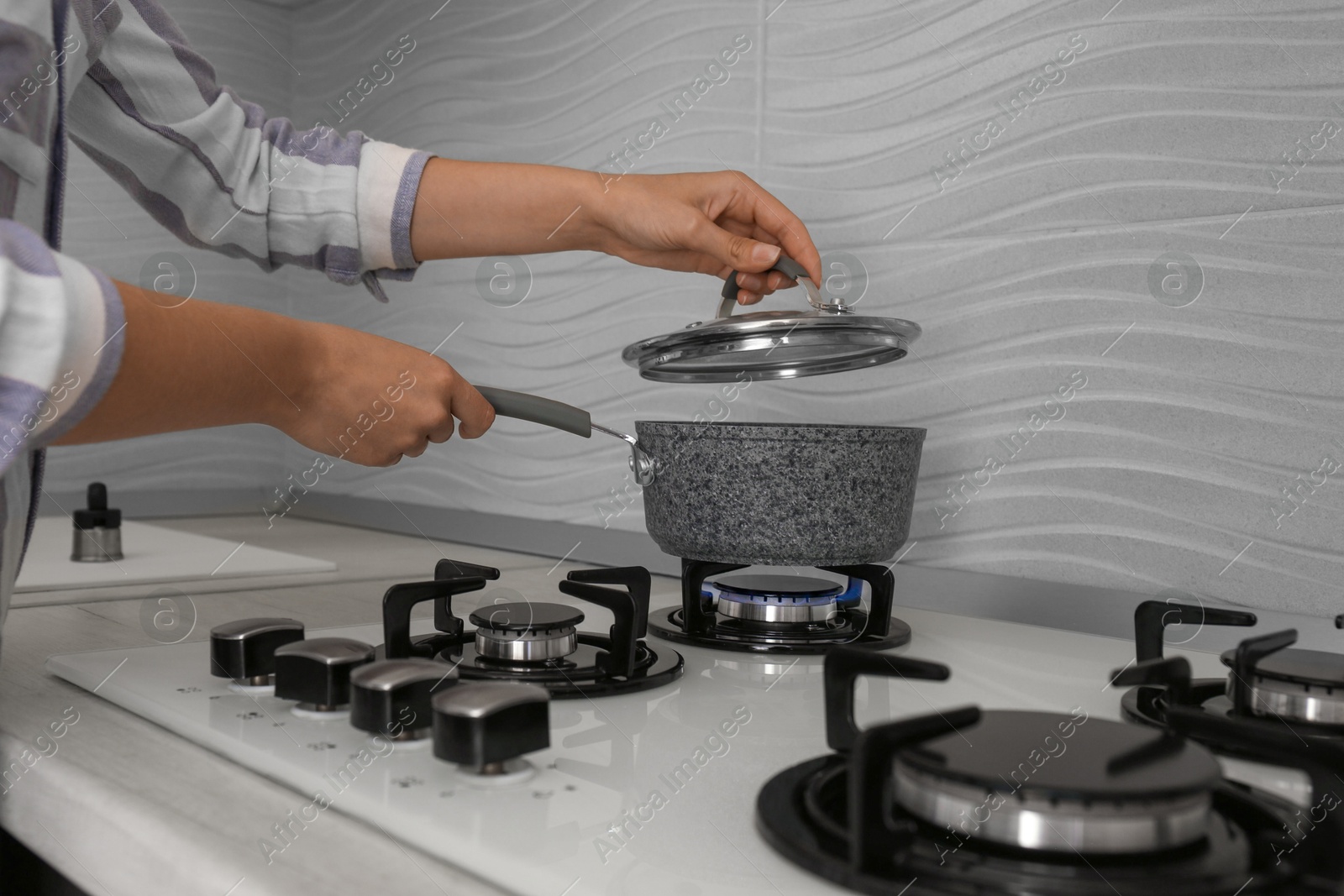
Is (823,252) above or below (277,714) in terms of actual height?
above

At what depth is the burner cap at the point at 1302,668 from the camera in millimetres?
499

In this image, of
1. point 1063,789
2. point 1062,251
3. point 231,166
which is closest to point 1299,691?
point 1063,789

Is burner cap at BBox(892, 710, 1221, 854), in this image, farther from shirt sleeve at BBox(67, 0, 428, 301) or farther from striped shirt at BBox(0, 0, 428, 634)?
shirt sleeve at BBox(67, 0, 428, 301)

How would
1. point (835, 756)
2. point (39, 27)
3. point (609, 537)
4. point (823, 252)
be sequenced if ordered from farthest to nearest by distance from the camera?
point (609, 537) → point (823, 252) → point (39, 27) → point (835, 756)

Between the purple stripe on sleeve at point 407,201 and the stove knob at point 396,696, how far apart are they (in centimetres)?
46

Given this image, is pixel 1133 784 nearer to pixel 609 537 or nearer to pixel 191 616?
pixel 191 616

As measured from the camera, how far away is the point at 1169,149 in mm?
797

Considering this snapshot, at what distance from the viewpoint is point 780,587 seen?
31.2 inches

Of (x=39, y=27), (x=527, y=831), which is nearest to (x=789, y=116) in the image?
(x=39, y=27)

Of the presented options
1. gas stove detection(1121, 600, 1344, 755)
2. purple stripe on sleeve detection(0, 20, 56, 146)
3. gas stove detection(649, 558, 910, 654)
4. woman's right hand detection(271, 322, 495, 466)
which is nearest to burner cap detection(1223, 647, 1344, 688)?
gas stove detection(1121, 600, 1344, 755)

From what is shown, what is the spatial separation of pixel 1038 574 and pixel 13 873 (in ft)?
2.53

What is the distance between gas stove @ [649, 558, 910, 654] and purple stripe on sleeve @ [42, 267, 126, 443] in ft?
1.46

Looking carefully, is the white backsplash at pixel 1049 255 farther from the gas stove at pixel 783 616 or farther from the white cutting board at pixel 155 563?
the white cutting board at pixel 155 563

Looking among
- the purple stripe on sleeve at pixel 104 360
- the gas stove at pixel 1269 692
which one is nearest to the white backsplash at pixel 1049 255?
the gas stove at pixel 1269 692
